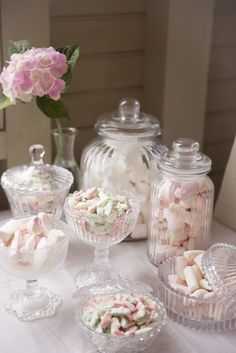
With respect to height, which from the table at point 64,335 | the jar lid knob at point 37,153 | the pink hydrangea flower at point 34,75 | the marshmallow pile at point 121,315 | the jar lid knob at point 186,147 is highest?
the pink hydrangea flower at point 34,75

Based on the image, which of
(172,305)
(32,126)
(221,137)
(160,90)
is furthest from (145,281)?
(221,137)

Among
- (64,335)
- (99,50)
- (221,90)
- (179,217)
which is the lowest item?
(64,335)

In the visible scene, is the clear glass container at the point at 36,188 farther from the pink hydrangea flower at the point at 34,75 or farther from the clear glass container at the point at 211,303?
the clear glass container at the point at 211,303

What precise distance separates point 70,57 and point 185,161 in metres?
0.31

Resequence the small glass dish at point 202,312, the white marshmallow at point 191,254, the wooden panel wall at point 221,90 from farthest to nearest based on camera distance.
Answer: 1. the wooden panel wall at point 221,90
2. the white marshmallow at point 191,254
3. the small glass dish at point 202,312

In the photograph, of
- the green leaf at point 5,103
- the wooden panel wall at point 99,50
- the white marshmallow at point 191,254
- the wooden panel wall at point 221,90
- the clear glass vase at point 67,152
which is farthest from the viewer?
the wooden panel wall at point 221,90

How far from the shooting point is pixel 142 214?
128cm

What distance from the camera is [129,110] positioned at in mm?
1303

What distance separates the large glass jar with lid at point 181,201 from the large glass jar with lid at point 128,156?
0.07 meters

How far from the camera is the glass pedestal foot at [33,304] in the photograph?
3.42 feet

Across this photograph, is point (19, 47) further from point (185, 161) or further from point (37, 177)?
point (185, 161)

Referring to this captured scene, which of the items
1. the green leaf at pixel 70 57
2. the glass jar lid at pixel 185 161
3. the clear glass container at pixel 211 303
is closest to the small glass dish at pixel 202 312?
the clear glass container at pixel 211 303

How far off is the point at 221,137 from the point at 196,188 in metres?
0.63

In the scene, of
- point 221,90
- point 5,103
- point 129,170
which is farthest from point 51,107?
point 221,90
